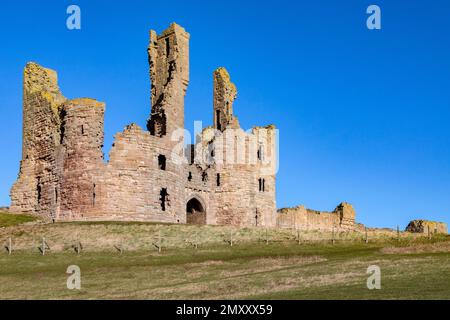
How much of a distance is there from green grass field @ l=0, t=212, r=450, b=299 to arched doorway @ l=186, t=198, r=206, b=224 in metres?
15.3

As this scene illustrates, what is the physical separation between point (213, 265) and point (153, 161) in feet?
68.0

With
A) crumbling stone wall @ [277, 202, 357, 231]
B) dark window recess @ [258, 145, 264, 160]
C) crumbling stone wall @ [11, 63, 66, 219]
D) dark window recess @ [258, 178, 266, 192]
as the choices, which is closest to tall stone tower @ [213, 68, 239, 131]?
dark window recess @ [258, 145, 264, 160]

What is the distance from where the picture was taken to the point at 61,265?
40.8 m

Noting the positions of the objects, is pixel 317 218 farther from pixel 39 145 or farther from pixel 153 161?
pixel 39 145

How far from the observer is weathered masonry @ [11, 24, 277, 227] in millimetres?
56156

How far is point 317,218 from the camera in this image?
8712 cm

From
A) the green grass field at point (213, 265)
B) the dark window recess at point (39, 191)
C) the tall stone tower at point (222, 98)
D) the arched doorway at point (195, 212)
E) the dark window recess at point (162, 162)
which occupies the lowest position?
the green grass field at point (213, 265)

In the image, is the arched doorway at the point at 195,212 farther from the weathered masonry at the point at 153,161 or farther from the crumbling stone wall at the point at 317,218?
the crumbling stone wall at the point at 317,218

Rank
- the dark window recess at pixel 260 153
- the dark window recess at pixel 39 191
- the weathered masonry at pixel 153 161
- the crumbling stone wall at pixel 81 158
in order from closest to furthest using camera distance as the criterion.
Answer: the crumbling stone wall at pixel 81 158
the weathered masonry at pixel 153 161
the dark window recess at pixel 39 191
the dark window recess at pixel 260 153

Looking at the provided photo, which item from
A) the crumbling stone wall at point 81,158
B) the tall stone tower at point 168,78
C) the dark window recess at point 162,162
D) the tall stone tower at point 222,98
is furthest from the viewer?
the tall stone tower at point 222,98

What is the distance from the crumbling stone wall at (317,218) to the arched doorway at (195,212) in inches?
519

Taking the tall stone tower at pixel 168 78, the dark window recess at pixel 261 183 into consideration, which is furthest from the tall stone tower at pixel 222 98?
the tall stone tower at pixel 168 78

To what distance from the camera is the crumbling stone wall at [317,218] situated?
81.0 m
